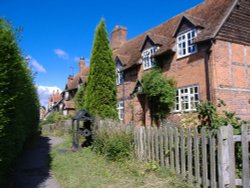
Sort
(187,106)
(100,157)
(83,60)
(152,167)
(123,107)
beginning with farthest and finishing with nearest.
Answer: (83,60), (123,107), (187,106), (100,157), (152,167)

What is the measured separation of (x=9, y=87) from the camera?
607 cm

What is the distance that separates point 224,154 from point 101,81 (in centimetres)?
1190

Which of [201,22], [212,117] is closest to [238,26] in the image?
[201,22]

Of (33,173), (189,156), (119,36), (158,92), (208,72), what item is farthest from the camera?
(119,36)

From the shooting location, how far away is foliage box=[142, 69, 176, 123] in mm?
16625

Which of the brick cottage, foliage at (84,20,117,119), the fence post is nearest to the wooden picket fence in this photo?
the fence post

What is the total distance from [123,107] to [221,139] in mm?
17624

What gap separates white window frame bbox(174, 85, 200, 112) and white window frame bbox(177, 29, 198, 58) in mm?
2178

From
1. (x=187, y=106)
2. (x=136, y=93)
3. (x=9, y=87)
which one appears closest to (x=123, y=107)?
(x=136, y=93)

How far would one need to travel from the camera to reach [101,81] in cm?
1661

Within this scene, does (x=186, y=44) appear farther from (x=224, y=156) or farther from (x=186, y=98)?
(x=224, y=156)

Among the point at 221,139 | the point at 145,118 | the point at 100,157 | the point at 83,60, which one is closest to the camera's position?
the point at 221,139

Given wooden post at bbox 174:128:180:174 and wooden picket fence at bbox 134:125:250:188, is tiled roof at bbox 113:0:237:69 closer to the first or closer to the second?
wooden picket fence at bbox 134:125:250:188

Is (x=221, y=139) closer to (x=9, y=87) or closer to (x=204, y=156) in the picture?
(x=204, y=156)
